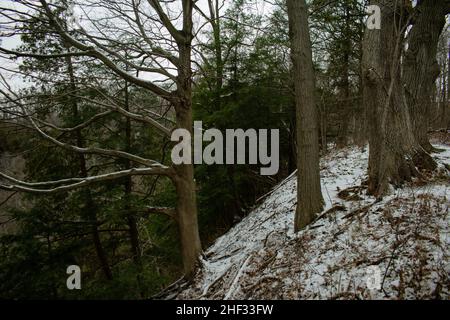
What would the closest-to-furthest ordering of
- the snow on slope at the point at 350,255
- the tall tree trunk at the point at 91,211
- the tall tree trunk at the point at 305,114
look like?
1. the snow on slope at the point at 350,255
2. the tall tree trunk at the point at 305,114
3. the tall tree trunk at the point at 91,211

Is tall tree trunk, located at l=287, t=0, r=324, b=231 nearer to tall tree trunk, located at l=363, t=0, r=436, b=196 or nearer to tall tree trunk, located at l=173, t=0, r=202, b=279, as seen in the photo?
tall tree trunk, located at l=363, t=0, r=436, b=196

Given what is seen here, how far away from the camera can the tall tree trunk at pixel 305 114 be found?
193 inches

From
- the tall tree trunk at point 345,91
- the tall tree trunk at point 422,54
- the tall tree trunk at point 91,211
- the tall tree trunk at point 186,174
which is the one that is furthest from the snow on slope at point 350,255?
the tall tree trunk at point 345,91

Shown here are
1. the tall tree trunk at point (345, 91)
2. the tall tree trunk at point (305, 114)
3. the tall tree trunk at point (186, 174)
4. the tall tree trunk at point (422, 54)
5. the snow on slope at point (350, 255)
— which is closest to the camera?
the snow on slope at point (350, 255)

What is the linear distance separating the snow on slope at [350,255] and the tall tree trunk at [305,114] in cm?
31

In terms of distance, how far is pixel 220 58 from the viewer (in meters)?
9.52

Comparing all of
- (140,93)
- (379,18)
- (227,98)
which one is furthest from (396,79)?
(140,93)

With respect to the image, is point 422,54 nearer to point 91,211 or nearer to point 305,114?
point 305,114

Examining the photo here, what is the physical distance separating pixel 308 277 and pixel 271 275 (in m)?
0.62

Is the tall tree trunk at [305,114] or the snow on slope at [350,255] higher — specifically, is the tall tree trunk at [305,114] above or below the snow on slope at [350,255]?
above

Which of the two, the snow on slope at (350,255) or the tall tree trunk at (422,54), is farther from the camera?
the tall tree trunk at (422,54)

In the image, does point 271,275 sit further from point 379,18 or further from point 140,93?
point 140,93

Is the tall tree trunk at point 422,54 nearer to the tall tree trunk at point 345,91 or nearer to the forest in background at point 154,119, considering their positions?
the forest in background at point 154,119
